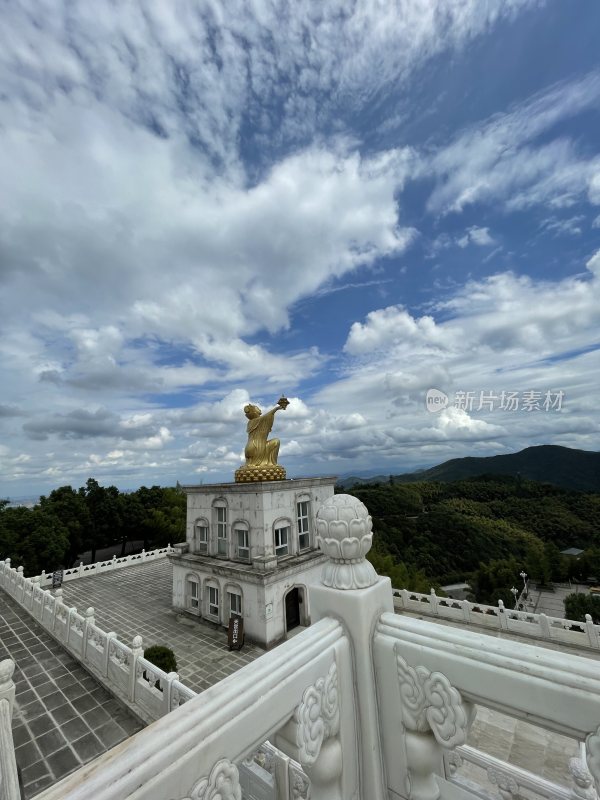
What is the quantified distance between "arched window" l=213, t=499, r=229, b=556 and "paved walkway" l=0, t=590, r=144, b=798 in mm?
5847

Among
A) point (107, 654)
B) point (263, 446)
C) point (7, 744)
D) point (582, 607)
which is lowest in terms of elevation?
point (582, 607)

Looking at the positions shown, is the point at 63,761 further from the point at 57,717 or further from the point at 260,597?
the point at 260,597

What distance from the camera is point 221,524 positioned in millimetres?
15055

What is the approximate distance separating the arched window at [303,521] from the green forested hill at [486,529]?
26671 mm

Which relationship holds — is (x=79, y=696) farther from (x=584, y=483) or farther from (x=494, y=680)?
(x=584, y=483)

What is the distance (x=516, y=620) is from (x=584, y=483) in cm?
15227

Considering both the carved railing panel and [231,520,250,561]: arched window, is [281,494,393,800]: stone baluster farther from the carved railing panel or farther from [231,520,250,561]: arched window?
[231,520,250,561]: arched window

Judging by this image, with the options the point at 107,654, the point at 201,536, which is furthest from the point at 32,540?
the point at 107,654

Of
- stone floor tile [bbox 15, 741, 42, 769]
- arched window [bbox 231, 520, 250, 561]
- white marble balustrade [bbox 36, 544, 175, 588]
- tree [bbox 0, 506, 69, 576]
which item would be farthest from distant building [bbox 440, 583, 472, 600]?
stone floor tile [bbox 15, 741, 42, 769]

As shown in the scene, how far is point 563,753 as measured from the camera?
8172 mm

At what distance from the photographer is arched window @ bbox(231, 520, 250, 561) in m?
14.0

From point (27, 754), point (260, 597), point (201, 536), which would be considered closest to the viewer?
point (27, 754)

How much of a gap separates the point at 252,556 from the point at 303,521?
2703 millimetres

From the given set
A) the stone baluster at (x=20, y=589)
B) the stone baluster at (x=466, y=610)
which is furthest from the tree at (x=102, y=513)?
the stone baluster at (x=466, y=610)
